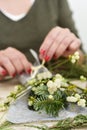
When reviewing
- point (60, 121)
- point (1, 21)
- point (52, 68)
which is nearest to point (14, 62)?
point (52, 68)

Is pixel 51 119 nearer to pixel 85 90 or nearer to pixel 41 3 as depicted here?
pixel 85 90

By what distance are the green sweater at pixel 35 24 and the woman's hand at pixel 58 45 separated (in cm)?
12

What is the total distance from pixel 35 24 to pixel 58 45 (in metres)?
0.20

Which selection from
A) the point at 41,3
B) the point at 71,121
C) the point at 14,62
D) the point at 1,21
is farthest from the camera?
the point at 41,3

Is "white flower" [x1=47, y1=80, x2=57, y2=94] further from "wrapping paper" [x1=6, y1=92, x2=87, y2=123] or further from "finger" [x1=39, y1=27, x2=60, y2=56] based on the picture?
"finger" [x1=39, y1=27, x2=60, y2=56]

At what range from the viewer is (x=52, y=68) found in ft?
3.12

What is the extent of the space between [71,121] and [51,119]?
0.15 feet

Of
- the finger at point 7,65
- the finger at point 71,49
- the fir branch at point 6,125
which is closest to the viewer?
the fir branch at point 6,125

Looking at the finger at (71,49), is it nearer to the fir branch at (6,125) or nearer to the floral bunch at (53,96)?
the floral bunch at (53,96)

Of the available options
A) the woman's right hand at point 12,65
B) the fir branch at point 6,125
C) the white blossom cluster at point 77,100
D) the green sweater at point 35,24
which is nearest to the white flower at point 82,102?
→ the white blossom cluster at point 77,100

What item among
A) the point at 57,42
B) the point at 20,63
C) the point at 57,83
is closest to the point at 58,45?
the point at 57,42

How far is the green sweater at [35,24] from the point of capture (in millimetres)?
1088

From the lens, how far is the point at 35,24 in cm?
116

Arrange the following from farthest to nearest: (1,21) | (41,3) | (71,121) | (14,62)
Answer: (41,3) < (1,21) < (14,62) < (71,121)
